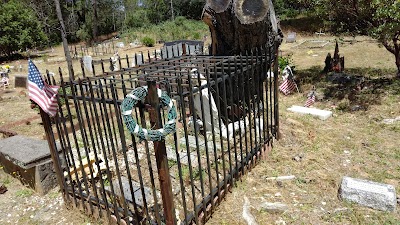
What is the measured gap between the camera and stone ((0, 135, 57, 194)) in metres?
4.31

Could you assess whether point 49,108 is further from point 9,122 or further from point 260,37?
point 9,122

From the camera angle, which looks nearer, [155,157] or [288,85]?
[155,157]

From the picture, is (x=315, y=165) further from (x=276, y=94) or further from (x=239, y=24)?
(x=239, y=24)

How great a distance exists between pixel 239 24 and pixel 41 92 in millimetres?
3674

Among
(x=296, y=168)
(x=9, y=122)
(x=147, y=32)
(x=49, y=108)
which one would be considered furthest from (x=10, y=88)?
(x=147, y=32)

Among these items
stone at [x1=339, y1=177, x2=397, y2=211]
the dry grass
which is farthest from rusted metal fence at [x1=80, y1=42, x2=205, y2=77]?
stone at [x1=339, y1=177, x2=397, y2=211]

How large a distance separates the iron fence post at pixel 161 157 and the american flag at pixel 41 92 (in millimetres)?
1389

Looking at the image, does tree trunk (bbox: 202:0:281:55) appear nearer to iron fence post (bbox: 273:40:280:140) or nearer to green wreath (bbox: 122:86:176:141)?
iron fence post (bbox: 273:40:280:140)

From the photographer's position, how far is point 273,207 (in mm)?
3715

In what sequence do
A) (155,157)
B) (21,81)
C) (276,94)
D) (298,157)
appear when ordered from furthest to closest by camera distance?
(21,81) → (276,94) → (298,157) → (155,157)

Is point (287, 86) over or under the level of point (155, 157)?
under

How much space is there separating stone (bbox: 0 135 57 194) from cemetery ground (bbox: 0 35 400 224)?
15cm

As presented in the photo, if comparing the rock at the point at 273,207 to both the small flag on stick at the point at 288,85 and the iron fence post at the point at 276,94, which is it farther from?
the small flag on stick at the point at 288,85

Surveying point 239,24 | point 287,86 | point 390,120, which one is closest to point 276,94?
point 239,24
